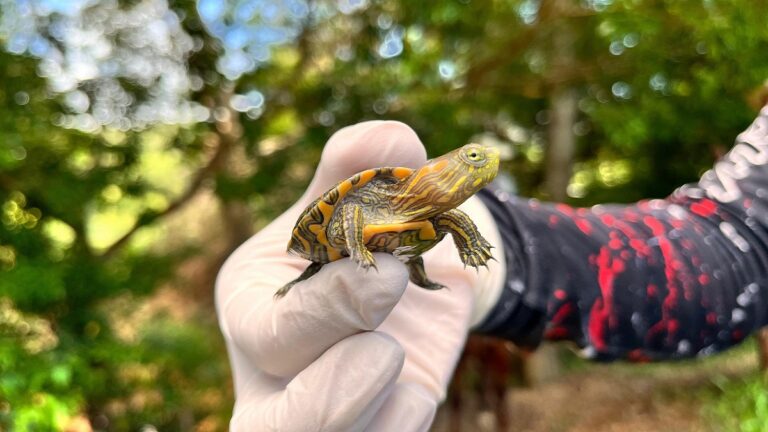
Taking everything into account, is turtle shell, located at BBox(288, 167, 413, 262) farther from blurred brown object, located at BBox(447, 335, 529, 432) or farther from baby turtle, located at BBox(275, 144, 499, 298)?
blurred brown object, located at BBox(447, 335, 529, 432)

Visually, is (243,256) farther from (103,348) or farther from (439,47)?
(439,47)

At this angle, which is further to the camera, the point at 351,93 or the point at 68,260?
the point at 351,93

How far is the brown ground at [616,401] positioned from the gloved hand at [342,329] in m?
0.62

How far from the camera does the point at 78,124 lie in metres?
1.08

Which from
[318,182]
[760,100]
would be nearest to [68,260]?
[318,182]

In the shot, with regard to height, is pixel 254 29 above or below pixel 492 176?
below

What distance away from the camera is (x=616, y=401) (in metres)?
1.23

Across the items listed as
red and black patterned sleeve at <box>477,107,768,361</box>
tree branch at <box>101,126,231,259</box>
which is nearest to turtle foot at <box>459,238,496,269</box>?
red and black patterned sleeve at <box>477,107,768,361</box>

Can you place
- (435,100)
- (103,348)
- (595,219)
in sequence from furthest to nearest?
(435,100) → (103,348) → (595,219)

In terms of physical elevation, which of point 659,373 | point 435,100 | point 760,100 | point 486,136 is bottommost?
point 659,373

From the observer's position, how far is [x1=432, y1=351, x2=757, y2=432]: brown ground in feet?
3.62

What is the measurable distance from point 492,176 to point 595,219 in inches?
19.1

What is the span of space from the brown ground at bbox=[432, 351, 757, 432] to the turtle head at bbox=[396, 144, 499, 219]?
823 millimetres

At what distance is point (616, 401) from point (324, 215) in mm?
1042
